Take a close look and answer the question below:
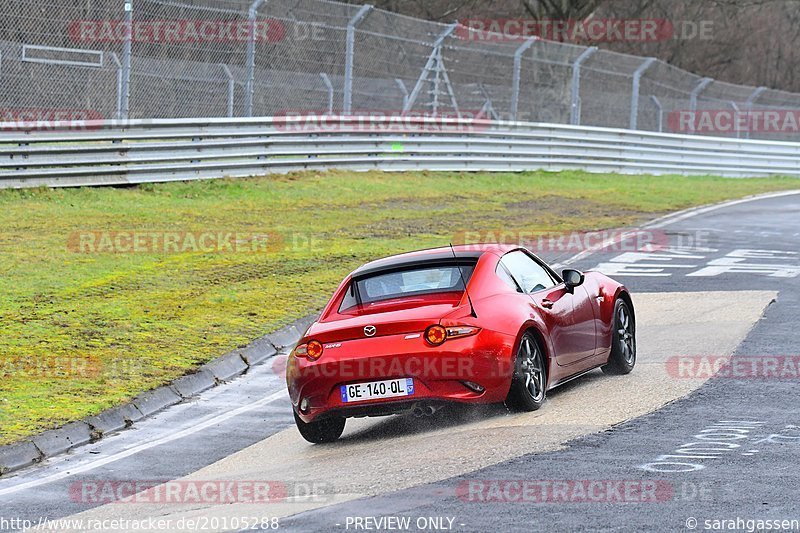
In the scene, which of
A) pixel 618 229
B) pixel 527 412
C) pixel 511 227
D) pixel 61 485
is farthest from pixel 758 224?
pixel 61 485

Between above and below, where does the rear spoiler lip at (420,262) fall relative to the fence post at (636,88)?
below

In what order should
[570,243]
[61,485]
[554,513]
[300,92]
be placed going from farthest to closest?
1. [300,92]
2. [570,243]
3. [61,485]
4. [554,513]

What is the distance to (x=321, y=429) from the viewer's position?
935 cm

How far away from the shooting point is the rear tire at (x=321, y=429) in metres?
9.28

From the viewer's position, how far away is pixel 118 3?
69.1 ft

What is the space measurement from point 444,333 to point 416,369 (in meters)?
0.31

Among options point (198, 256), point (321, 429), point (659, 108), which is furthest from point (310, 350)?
point (659, 108)

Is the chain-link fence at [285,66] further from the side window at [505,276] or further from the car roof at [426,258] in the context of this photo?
the side window at [505,276]

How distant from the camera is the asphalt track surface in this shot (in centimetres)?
677

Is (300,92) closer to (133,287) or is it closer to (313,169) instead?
(313,169)

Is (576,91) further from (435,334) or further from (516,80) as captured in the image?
(435,334)

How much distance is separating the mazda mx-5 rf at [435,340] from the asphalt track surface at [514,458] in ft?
0.84

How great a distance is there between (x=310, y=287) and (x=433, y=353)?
6.49 metres

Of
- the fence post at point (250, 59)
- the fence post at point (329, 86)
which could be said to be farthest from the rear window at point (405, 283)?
the fence post at point (329, 86)
